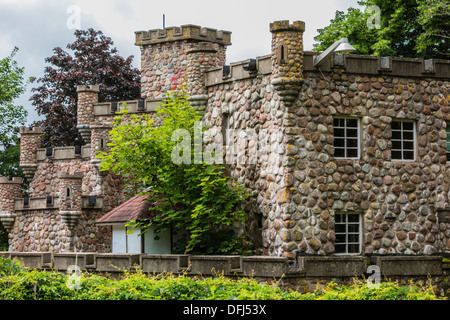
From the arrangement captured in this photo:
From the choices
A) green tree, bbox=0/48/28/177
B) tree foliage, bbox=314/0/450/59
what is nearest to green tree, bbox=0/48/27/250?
green tree, bbox=0/48/28/177

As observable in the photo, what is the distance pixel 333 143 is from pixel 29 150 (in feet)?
54.0

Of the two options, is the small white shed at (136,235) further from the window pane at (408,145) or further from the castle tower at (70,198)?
the window pane at (408,145)

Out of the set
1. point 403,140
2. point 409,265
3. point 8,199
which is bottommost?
point 409,265

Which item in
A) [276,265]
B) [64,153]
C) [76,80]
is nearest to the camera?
[276,265]

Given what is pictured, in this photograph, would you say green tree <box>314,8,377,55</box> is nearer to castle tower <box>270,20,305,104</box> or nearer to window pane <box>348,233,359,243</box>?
castle tower <box>270,20,305,104</box>

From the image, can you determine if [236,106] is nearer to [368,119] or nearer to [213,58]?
[213,58]

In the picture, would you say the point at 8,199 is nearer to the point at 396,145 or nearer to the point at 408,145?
the point at 396,145

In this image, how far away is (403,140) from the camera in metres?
22.9

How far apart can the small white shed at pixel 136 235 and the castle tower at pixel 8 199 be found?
7.72 m

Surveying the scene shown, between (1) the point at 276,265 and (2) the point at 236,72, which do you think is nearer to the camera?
(1) the point at 276,265

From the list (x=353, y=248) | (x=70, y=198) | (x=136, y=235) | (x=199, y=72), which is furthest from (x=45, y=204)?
(x=353, y=248)

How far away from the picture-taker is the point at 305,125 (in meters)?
21.6

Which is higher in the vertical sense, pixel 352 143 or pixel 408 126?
pixel 408 126
